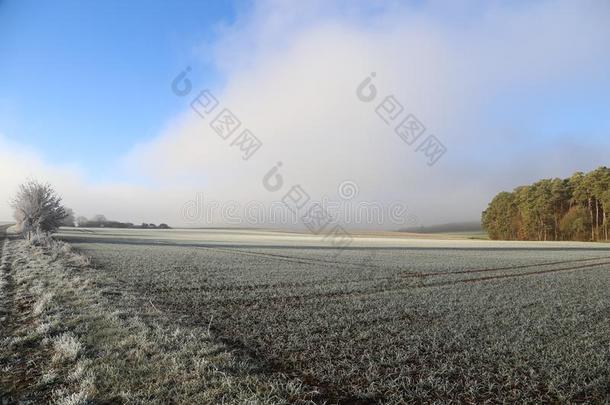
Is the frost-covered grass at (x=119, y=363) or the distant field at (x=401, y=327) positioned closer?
the frost-covered grass at (x=119, y=363)

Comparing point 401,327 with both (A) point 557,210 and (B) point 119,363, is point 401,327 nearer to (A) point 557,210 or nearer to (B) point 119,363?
(B) point 119,363

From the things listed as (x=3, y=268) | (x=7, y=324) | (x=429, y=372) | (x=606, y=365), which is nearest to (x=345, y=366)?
(x=429, y=372)

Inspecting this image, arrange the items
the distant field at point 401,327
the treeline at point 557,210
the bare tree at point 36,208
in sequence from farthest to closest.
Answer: the treeline at point 557,210
the bare tree at point 36,208
the distant field at point 401,327

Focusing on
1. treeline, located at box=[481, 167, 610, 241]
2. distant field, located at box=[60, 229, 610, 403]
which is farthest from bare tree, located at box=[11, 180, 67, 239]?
treeline, located at box=[481, 167, 610, 241]

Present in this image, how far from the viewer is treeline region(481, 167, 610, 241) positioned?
8721 cm

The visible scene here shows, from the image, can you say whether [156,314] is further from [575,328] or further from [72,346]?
[575,328]

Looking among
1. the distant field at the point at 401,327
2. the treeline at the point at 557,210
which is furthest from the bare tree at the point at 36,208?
the treeline at the point at 557,210

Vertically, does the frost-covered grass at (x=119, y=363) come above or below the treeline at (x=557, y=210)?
below

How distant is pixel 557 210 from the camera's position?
319 feet

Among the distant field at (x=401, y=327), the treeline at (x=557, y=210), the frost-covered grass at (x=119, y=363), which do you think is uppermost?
the treeline at (x=557, y=210)

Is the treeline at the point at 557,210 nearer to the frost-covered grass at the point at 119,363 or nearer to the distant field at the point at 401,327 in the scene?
the distant field at the point at 401,327

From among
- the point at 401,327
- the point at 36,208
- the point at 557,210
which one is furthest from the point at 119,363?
the point at 557,210

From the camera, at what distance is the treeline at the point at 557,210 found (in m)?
87.2

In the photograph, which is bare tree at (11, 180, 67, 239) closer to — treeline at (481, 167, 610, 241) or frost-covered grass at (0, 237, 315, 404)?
frost-covered grass at (0, 237, 315, 404)
